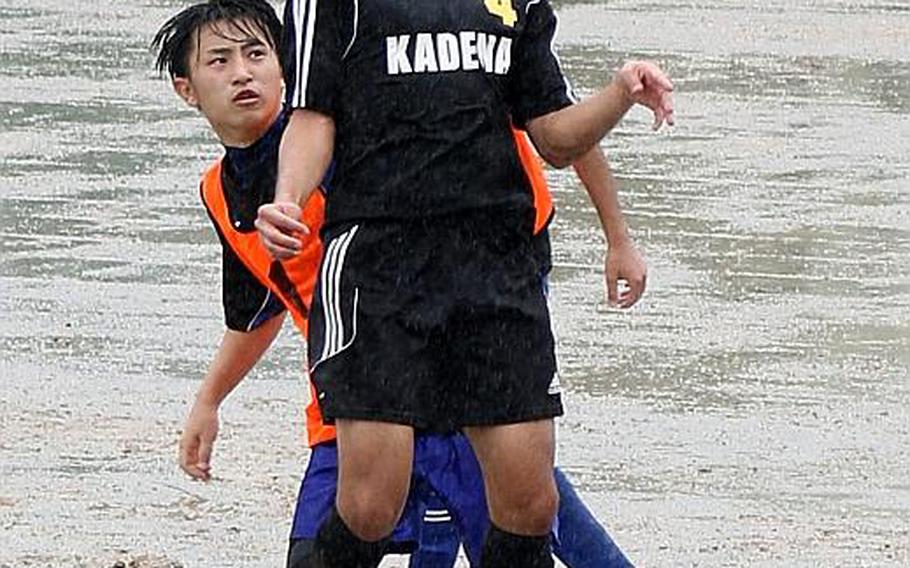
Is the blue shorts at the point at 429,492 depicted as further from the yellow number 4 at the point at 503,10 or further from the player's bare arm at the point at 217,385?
the yellow number 4 at the point at 503,10

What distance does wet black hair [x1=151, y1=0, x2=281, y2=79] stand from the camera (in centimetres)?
519

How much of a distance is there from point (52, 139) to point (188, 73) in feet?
24.0

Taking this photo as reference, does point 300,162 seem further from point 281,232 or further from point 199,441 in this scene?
point 199,441

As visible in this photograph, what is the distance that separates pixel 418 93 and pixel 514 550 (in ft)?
2.85

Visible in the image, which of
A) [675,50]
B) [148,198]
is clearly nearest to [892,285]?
[148,198]

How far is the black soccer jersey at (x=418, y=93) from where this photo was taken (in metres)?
4.70

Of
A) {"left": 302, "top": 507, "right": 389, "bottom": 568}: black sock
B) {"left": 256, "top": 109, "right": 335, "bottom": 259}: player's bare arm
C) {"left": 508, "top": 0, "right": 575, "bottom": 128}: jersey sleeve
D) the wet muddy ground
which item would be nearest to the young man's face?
{"left": 256, "top": 109, "right": 335, "bottom": 259}: player's bare arm

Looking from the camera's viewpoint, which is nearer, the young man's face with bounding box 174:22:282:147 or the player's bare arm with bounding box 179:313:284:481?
the young man's face with bounding box 174:22:282:147

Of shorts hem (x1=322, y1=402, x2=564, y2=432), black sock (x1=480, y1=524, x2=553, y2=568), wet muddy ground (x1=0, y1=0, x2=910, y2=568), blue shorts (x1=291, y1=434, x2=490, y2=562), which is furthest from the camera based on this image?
wet muddy ground (x1=0, y1=0, x2=910, y2=568)

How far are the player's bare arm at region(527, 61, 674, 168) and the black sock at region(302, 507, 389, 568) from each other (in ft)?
2.58

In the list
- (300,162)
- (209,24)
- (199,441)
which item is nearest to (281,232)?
(300,162)

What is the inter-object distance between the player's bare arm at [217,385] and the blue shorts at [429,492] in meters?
0.33

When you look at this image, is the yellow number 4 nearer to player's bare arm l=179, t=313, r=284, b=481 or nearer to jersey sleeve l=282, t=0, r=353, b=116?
jersey sleeve l=282, t=0, r=353, b=116

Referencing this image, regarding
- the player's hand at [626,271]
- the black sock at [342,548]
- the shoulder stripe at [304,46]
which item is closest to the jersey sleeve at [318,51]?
the shoulder stripe at [304,46]
